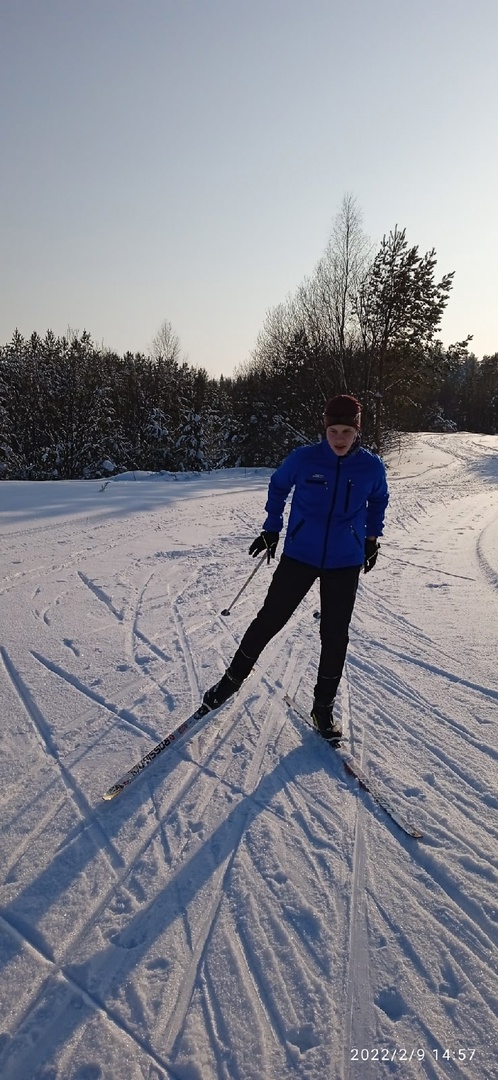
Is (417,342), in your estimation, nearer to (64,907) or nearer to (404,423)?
(404,423)

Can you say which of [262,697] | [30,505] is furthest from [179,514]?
[262,697]

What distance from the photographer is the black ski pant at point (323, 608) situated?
3.22 m

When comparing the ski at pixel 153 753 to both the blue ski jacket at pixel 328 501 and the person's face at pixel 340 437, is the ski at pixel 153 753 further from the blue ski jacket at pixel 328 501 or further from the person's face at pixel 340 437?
the person's face at pixel 340 437

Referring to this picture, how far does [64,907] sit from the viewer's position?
221 cm

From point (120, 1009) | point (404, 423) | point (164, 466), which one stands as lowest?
point (120, 1009)

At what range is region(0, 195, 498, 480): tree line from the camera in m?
23.9

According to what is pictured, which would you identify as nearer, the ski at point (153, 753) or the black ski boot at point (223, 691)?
the ski at point (153, 753)

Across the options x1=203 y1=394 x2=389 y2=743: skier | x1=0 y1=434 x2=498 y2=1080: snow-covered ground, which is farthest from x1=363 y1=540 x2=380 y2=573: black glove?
x1=0 y1=434 x2=498 y2=1080: snow-covered ground

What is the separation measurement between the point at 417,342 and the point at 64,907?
25796mm

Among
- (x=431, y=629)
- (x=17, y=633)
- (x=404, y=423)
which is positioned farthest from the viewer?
(x=404, y=423)

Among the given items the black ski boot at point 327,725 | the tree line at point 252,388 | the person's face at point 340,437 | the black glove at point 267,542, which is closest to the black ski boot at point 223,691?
the black ski boot at point 327,725

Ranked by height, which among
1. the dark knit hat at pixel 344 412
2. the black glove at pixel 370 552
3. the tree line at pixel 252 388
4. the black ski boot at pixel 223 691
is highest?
the tree line at pixel 252 388

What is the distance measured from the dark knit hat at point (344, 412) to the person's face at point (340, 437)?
2 cm

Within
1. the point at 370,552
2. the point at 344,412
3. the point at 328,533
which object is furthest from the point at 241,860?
the point at 344,412
